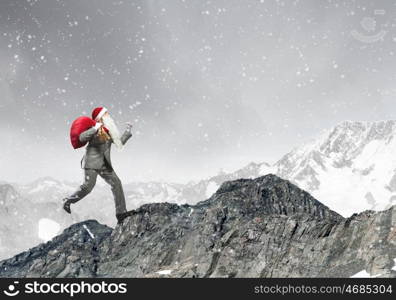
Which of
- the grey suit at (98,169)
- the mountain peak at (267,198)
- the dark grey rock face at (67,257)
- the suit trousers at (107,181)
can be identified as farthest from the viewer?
the mountain peak at (267,198)

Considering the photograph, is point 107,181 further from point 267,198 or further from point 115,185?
point 267,198

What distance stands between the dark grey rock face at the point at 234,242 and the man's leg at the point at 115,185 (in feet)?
1.51

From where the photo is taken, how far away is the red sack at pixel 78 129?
12.4 m

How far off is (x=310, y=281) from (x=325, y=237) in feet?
131

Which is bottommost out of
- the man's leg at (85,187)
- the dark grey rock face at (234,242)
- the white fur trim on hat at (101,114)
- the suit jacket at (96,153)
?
the man's leg at (85,187)

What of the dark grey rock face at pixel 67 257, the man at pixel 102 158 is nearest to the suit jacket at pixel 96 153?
the man at pixel 102 158

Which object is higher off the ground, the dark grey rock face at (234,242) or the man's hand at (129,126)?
the dark grey rock face at (234,242)

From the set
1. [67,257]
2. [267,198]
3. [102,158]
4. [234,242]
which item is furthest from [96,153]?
[267,198]

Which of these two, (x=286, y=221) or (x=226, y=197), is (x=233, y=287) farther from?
(x=226, y=197)

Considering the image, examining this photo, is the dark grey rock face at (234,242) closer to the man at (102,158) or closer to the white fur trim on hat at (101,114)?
the man at (102,158)

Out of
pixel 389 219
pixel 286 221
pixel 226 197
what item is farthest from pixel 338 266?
pixel 226 197

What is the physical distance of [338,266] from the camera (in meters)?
39.6

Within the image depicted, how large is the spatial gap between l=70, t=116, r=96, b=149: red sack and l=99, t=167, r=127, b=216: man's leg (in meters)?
1.16

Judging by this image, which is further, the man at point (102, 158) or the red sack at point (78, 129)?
the man at point (102, 158)
